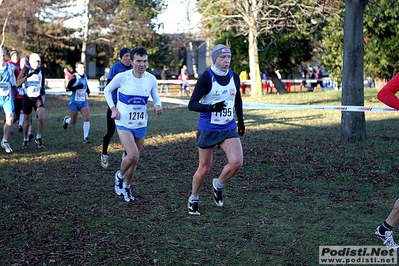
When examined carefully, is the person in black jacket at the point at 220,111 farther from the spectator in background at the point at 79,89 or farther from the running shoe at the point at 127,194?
the spectator in background at the point at 79,89

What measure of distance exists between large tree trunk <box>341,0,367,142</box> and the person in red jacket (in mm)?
7135

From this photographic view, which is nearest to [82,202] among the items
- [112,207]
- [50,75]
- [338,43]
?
[112,207]

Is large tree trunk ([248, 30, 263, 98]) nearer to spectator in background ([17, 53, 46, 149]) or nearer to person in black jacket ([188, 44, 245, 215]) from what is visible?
spectator in background ([17, 53, 46, 149])

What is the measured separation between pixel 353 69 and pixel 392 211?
296 inches

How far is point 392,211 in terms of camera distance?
596 centimetres

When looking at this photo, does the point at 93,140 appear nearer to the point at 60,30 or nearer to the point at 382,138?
the point at 382,138

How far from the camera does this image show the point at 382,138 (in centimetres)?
1391

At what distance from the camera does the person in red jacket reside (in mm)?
5707

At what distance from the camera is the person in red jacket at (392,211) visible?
5707 mm

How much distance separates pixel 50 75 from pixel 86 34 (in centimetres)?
964

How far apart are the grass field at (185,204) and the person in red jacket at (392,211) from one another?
0.83 feet

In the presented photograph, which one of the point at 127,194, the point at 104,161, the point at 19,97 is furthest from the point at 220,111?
the point at 19,97

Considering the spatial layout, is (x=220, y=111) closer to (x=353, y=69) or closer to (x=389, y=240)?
(x=389, y=240)

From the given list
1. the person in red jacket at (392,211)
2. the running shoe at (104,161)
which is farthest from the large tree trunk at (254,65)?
the person in red jacket at (392,211)
